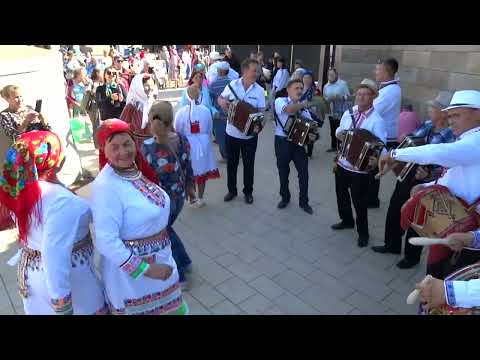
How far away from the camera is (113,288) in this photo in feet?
7.49

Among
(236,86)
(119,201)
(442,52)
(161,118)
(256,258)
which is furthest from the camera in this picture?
(442,52)

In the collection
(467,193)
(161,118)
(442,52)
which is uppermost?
(442,52)

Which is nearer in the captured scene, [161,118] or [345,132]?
[161,118]

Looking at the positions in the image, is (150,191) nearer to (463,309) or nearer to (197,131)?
(463,309)

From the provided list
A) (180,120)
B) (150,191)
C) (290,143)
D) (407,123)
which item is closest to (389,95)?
(407,123)

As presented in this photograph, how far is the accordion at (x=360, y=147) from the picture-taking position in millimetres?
3943

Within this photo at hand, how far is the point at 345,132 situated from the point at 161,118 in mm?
2181

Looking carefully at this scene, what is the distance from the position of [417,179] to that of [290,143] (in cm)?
189

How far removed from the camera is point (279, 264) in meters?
4.12

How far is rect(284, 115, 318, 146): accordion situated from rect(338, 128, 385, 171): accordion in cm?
62

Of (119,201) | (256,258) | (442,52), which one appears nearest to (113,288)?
(119,201)

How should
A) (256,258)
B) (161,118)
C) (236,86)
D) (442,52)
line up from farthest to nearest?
(442,52)
(236,86)
(256,258)
(161,118)

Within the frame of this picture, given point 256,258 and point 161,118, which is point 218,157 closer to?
point 256,258

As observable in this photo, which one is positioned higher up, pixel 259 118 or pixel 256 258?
pixel 259 118
